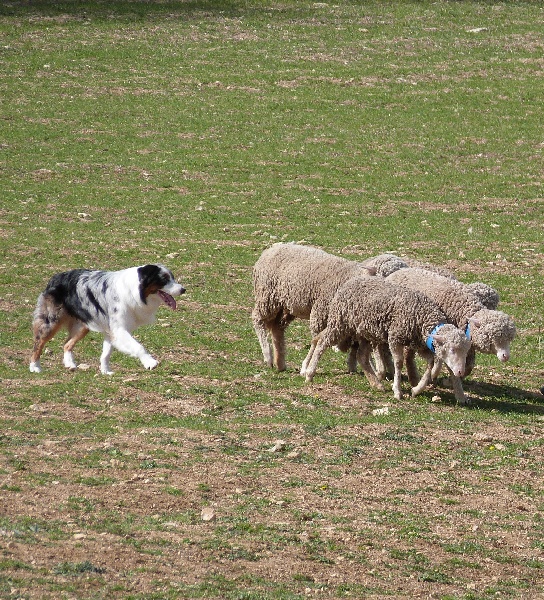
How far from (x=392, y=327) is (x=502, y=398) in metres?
1.62

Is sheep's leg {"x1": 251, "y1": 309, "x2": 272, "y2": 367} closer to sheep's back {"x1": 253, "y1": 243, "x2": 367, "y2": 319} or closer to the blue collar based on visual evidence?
sheep's back {"x1": 253, "y1": 243, "x2": 367, "y2": 319}

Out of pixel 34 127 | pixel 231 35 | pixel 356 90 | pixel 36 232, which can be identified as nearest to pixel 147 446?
pixel 36 232

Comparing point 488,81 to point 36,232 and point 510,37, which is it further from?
point 36,232

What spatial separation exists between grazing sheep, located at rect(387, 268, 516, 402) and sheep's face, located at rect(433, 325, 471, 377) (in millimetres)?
280

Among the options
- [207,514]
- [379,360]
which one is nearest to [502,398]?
[379,360]

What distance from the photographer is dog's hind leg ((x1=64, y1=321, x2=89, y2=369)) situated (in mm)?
13367

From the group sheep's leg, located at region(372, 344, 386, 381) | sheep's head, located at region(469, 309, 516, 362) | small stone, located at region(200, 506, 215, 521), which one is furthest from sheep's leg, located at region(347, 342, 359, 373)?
small stone, located at region(200, 506, 215, 521)

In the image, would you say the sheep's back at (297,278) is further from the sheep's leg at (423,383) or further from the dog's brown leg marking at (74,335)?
the dog's brown leg marking at (74,335)

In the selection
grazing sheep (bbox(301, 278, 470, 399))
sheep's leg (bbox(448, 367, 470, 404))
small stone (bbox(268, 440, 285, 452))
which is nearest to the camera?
small stone (bbox(268, 440, 285, 452))

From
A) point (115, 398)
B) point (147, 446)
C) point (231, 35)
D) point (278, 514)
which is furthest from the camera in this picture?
point (231, 35)

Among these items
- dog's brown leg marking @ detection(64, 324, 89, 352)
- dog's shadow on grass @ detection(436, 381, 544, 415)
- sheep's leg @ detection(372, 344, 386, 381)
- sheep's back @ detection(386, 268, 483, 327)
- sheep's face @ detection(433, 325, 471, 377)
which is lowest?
dog's shadow on grass @ detection(436, 381, 544, 415)

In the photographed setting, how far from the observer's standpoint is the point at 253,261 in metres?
19.4

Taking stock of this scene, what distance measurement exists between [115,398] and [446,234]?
10.9 meters

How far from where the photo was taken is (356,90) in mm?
32438
